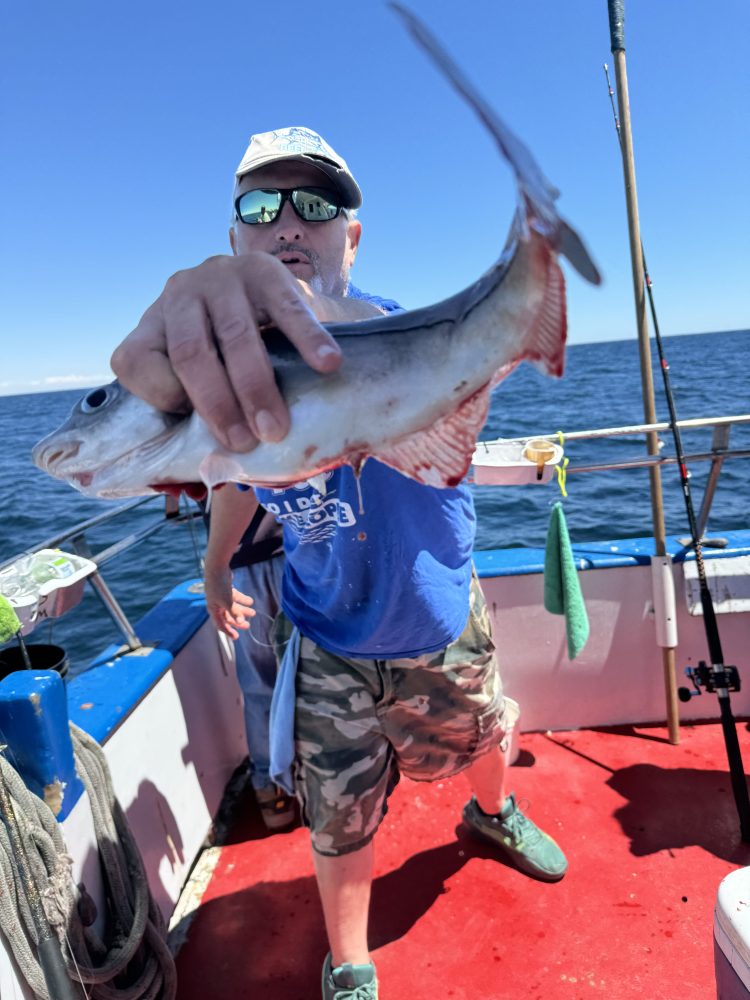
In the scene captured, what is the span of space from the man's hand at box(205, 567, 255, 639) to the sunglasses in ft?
4.32

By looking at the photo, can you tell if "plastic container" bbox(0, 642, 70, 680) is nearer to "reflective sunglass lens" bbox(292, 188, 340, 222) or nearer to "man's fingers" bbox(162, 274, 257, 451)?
"man's fingers" bbox(162, 274, 257, 451)

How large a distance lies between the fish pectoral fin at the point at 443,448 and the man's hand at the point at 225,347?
9.0 inches

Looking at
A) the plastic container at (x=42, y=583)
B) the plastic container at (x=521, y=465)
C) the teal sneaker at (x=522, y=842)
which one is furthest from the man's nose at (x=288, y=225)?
the teal sneaker at (x=522, y=842)

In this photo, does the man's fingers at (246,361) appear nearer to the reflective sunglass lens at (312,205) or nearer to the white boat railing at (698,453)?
the reflective sunglass lens at (312,205)

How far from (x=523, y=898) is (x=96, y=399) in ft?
8.77

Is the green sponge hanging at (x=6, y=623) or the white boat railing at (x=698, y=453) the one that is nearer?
the green sponge hanging at (x=6, y=623)

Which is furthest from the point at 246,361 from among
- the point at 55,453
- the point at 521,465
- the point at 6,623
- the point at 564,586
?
the point at 564,586

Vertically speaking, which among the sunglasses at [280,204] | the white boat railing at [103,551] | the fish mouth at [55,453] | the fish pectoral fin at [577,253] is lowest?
the white boat railing at [103,551]

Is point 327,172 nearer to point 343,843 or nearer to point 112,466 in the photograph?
point 112,466

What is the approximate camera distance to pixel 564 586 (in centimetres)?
343

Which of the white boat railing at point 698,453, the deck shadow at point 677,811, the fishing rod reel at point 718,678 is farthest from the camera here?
the white boat railing at point 698,453

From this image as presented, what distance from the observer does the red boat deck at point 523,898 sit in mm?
2396

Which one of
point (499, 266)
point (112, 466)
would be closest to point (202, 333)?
point (112, 466)

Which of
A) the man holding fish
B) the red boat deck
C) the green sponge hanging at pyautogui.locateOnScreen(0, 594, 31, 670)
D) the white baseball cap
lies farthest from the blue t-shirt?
the red boat deck
